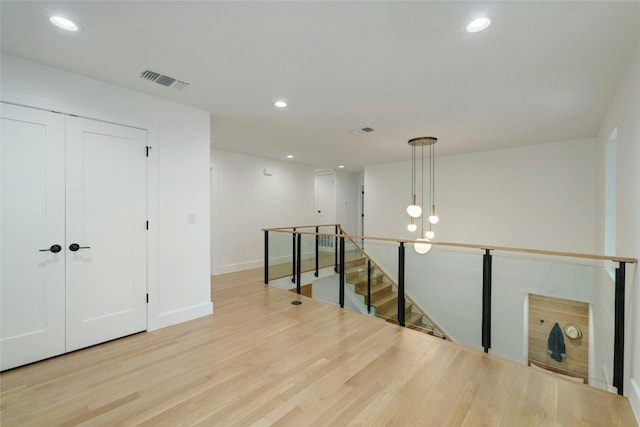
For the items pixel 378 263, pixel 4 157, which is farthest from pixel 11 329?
pixel 378 263

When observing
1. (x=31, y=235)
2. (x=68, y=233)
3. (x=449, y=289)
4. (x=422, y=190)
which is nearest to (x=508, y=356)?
(x=449, y=289)

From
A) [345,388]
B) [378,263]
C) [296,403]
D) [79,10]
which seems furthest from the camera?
[378,263]

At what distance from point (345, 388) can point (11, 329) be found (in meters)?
2.91

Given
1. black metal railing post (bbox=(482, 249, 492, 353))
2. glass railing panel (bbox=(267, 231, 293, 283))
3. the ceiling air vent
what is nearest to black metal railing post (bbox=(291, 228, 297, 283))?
glass railing panel (bbox=(267, 231, 293, 283))

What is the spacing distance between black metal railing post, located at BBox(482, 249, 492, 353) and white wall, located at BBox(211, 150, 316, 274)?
4826 millimetres

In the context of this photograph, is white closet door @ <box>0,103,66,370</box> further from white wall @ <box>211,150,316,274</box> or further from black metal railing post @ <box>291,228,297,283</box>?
white wall @ <box>211,150,316,274</box>

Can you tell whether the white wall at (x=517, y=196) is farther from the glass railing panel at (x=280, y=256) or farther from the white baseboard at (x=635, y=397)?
the white baseboard at (x=635, y=397)

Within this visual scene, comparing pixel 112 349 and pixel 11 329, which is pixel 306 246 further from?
pixel 11 329

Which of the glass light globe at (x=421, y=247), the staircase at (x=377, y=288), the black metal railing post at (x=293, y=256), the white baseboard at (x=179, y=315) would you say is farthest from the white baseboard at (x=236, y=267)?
the glass light globe at (x=421, y=247)

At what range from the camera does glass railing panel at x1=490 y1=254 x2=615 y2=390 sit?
262 cm

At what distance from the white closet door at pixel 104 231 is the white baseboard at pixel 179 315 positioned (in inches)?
4.7

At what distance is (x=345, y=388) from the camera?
2.15 metres

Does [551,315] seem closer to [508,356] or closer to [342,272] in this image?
[508,356]

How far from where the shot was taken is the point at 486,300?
290 centimetres
